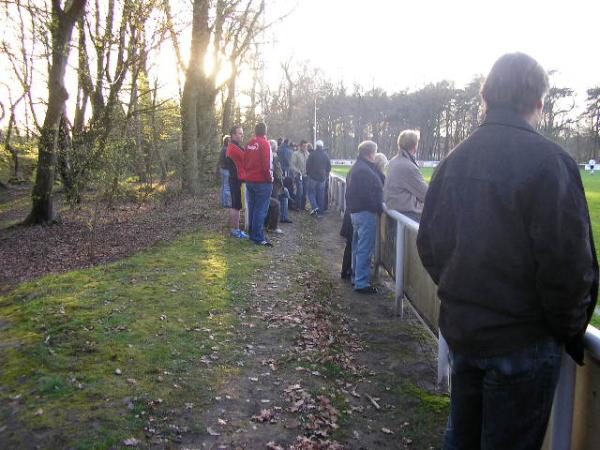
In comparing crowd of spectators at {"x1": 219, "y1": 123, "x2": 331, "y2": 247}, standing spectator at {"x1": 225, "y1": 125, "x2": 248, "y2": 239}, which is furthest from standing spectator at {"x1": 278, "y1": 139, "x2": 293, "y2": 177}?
standing spectator at {"x1": 225, "y1": 125, "x2": 248, "y2": 239}

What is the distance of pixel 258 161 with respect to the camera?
407 inches

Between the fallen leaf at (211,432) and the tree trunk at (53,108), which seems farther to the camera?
the tree trunk at (53,108)

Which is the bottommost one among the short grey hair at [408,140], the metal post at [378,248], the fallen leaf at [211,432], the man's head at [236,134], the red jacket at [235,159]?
the fallen leaf at [211,432]

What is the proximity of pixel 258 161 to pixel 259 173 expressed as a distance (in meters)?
0.23

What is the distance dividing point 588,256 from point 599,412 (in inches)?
33.5

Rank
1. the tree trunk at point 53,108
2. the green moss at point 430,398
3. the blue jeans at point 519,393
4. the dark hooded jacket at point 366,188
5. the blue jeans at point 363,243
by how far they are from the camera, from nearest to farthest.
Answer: the blue jeans at point 519,393 → the green moss at point 430,398 → the dark hooded jacket at point 366,188 → the blue jeans at point 363,243 → the tree trunk at point 53,108

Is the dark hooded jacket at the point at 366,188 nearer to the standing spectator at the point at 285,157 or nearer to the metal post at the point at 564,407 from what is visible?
the metal post at the point at 564,407

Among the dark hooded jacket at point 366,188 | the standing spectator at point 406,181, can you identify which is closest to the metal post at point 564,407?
the standing spectator at point 406,181

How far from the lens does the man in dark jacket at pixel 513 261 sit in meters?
2.16

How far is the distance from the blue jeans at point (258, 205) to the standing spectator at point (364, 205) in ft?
9.81

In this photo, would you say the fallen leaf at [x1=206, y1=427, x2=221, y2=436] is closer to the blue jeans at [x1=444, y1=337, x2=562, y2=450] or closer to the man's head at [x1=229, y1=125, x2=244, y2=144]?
the blue jeans at [x1=444, y1=337, x2=562, y2=450]

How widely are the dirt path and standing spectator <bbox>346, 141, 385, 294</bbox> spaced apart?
1.19ft

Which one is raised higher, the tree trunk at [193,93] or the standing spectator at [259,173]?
the tree trunk at [193,93]

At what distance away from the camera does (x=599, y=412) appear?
8.21ft
